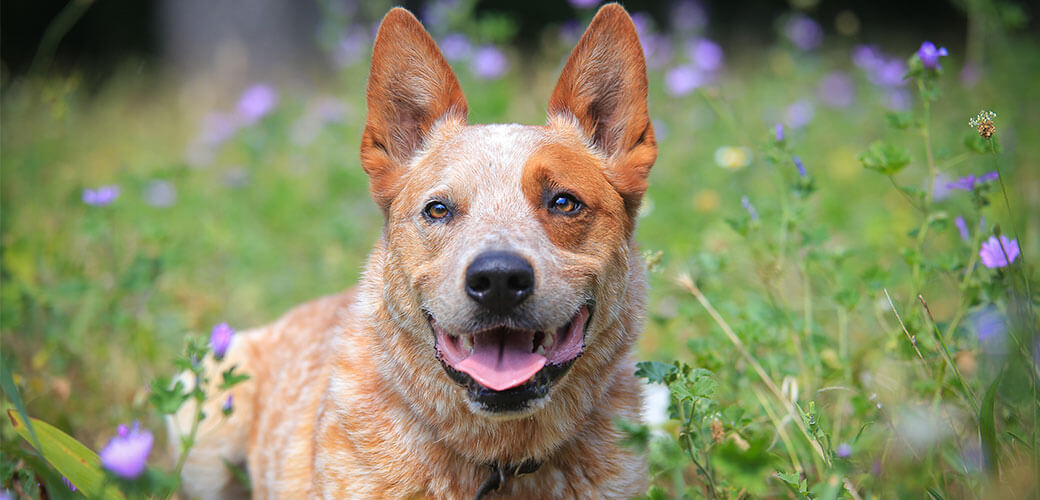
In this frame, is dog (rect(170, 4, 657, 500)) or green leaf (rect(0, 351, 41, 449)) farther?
dog (rect(170, 4, 657, 500))

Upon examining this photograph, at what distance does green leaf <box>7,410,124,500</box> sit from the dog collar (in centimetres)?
104

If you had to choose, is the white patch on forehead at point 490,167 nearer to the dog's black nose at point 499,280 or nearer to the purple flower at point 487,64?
the dog's black nose at point 499,280

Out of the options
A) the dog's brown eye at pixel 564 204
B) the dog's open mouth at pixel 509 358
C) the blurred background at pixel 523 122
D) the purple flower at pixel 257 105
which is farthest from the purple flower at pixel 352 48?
the dog's open mouth at pixel 509 358

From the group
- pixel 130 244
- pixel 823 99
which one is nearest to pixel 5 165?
pixel 130 244

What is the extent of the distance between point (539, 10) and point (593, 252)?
52.2ft

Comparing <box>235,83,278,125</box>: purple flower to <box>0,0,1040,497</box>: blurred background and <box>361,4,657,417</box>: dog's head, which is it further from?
<box>361,4,657,417</box>: dog's head

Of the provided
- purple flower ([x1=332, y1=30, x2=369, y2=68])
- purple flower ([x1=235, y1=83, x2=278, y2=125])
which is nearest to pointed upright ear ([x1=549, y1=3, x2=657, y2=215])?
purple flower ([x1=235, y1=83, x2=278, y2=125])

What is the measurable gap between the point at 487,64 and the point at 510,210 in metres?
3.42

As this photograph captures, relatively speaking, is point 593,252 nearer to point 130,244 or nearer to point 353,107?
point 130,244

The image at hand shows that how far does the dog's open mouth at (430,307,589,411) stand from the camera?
2.21 metres

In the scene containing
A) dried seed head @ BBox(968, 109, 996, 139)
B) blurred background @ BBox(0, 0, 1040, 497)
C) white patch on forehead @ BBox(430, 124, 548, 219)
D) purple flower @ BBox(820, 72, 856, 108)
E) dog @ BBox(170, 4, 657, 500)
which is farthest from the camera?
purple flower @ BBox(820, 72, 856, 108)

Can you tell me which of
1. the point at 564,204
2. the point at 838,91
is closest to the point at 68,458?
the point at 564,204

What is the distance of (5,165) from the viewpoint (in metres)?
5.14

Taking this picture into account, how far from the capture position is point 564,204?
2.56 meters
